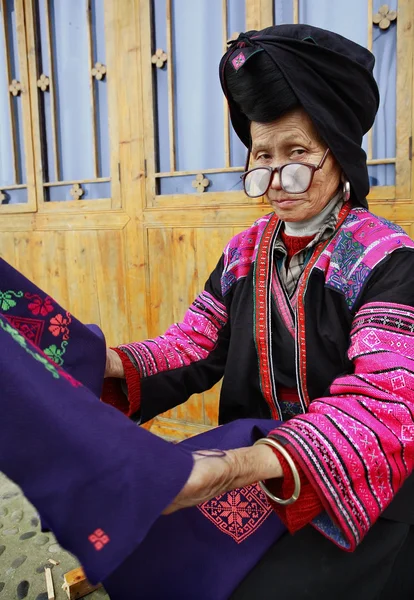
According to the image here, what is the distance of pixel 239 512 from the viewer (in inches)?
45.5

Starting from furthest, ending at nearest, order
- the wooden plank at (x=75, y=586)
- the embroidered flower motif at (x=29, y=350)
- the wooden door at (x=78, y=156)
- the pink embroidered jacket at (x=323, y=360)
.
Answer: the wooden door at (x=78, y=156)
the wooden plank at (x=75, y=586)
the pink embroidered jacket at (x=323, y=360)
the embroidered flower motif at (x=29, y=350)

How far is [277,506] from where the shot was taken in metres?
1.02

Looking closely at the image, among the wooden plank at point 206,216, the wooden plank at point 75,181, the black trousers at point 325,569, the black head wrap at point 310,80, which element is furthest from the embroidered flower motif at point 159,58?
the black trousers at point 325,569

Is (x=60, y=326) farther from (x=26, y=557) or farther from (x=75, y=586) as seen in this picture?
(x=26, y=557)

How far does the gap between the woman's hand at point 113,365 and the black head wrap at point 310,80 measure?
80 centimetres

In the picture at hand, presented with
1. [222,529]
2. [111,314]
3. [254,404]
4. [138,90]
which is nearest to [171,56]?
[138,90]

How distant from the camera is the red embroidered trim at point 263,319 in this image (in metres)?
1.41

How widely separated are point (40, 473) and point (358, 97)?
1.19 m

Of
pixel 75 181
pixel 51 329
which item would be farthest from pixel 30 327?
pixel 75 181

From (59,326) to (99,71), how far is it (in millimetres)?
2511

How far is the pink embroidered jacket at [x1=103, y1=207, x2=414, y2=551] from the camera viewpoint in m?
1.00

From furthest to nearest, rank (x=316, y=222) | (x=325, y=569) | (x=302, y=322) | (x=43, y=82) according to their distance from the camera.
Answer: (x=43, y=82)
(x=316, y=222)
(x=302, y=322)
(x=325, y=569)

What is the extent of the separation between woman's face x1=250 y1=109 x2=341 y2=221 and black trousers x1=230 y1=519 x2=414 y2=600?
0.85m

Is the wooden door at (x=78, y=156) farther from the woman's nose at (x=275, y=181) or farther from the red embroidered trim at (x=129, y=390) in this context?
the woman's nose at (x=275, y=181)
